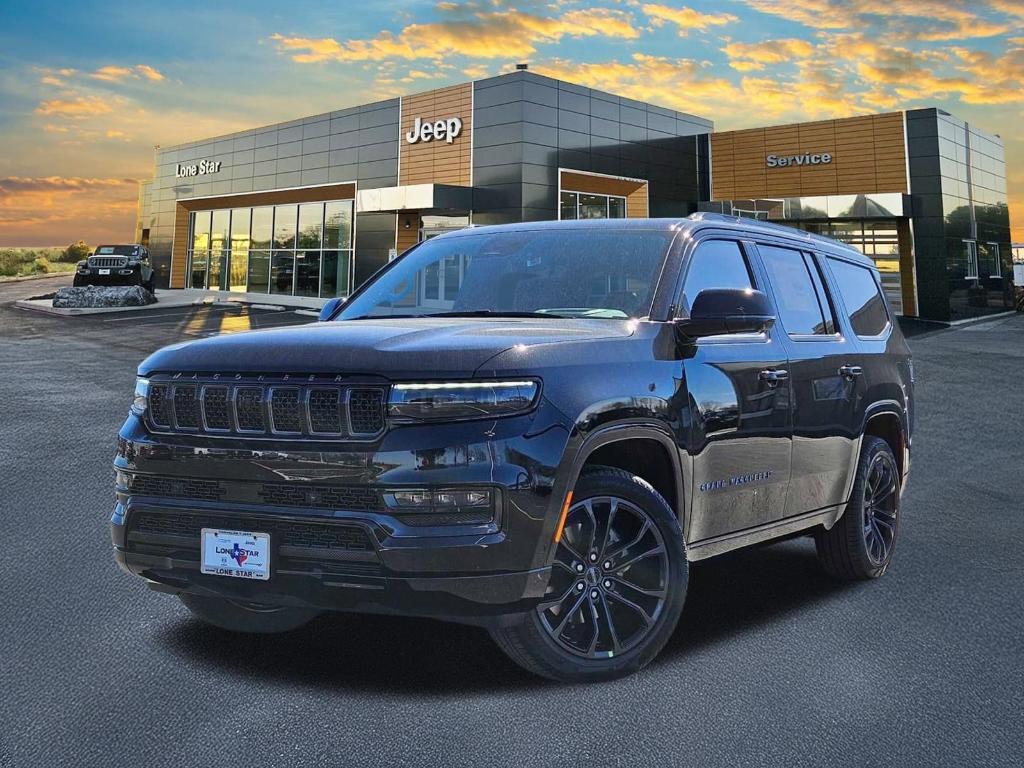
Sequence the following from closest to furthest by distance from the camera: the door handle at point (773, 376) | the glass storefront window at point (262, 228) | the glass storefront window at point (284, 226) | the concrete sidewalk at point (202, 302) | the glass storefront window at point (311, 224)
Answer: the door handle at point (773, 376) < the concrete sidewalk at point (202, 302) < the glass storefront window at point (311, 224) < the glass storefront window at point (284, 226) < the glass storefront window at point (262, 228)

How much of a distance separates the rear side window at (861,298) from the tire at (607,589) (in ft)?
8.71

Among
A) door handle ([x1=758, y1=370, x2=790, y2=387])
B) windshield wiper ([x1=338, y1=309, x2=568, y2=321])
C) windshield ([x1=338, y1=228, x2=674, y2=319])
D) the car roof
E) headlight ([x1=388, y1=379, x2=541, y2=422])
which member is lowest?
door handle ([x1=758, y1=370, x2=790, y2=387])

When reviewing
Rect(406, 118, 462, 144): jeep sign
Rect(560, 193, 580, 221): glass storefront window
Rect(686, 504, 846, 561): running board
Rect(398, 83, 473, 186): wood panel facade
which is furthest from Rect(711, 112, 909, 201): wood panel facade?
Rect(686, 504, 846, 561): running board

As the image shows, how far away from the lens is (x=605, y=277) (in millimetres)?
4598

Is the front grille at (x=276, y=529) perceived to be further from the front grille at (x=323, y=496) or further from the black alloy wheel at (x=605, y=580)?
the black alloy wheel at (x=605, y=580)

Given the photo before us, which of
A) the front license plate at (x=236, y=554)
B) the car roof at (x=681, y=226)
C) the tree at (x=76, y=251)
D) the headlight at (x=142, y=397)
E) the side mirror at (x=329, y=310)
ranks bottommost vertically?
the tree at (x=76, y=251)

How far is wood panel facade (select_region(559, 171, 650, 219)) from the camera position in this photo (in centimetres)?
3291

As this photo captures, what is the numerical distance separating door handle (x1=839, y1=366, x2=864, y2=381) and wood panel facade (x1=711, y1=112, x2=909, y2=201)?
30.9 meters

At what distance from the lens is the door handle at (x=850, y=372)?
553 centimetres

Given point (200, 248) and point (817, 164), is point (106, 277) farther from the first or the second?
point (817, 164)

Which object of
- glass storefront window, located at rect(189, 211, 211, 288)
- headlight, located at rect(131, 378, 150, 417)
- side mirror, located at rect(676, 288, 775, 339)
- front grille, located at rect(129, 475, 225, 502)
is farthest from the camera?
glass storefront window, located at rect(189, 211, 211, 288)

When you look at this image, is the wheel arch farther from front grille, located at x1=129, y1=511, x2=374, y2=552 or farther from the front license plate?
the front license plate

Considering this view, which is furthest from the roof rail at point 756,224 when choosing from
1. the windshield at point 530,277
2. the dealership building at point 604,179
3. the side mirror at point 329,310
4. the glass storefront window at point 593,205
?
the glass storefront window at point 593,205

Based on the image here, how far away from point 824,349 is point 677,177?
33402mm
